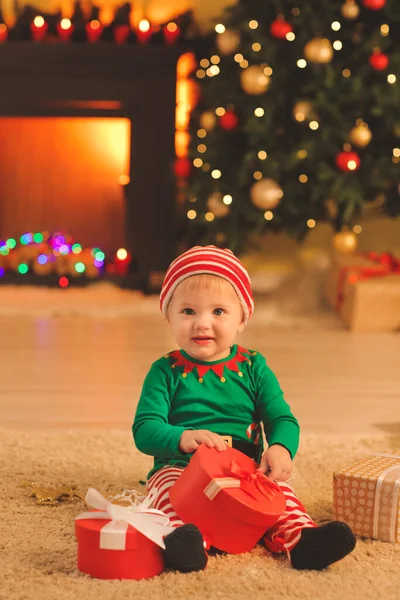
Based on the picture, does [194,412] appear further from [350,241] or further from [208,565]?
[350,241]

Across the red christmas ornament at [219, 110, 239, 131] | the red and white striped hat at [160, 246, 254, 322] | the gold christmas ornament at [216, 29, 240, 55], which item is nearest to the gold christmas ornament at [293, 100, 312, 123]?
the red christmas ornament at [219, 110, 239, 131]

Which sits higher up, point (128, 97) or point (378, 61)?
point (378, 61)

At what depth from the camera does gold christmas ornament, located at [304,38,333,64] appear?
13.6ft

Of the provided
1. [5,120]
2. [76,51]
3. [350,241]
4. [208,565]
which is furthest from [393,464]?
[5,120]

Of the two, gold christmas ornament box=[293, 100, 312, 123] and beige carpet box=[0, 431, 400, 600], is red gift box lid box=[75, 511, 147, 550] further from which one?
gold christmas ornament box=[293, 100, 312, 123]

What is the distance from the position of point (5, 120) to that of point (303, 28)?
1.77 meters

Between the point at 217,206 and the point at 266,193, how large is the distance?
0.26m

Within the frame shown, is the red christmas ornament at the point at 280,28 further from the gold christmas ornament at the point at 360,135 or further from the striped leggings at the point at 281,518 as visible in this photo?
the striped leggings at the point at 281,518

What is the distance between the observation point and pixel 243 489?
60.2 inches

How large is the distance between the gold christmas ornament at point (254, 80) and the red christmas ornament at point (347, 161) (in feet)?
1.52

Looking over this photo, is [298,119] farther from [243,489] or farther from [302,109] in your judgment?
[243,489]

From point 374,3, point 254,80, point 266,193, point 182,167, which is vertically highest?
point 374,3

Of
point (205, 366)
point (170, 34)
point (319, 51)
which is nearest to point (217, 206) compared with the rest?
point (319, 51)

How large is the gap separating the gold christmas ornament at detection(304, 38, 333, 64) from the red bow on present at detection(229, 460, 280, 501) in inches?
116
